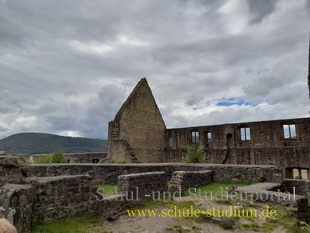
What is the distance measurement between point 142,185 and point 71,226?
3.41m

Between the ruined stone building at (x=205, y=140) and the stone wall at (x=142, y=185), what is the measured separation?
962 cm

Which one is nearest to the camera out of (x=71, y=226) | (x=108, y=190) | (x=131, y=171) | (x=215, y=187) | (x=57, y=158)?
(x=71, y=226)

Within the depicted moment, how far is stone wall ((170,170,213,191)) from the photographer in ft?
35.4

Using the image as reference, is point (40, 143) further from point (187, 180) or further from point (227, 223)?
point (227, 223)

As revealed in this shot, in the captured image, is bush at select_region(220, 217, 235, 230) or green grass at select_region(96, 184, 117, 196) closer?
bush at select_region(220, 217, 235, 230)

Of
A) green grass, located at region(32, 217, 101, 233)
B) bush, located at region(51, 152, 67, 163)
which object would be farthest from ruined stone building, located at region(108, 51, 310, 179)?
green grass, located at region(32, 217, 101, 233)

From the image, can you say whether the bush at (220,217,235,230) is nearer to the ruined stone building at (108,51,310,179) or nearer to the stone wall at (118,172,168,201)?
the stone wall at (118,172,168,201)

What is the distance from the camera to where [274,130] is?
71.1ft

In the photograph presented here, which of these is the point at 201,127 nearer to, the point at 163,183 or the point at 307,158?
the point at 307,158

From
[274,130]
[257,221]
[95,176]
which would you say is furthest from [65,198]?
[274,130]

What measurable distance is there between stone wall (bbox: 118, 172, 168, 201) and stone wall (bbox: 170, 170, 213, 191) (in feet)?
3.21

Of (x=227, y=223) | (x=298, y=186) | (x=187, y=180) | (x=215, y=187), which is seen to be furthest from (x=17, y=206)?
(x=298, y=186)

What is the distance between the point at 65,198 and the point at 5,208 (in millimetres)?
2175

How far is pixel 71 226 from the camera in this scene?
596 centimetres
